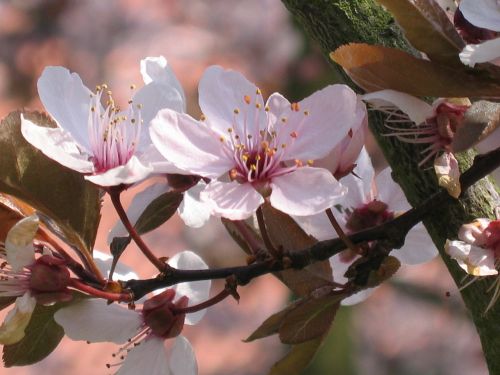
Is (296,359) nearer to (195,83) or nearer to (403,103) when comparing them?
(403,103)

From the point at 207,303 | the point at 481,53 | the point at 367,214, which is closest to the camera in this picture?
the point at 481,53

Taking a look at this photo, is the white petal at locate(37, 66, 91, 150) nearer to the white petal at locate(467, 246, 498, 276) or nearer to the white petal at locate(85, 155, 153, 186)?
the white petal at locate(85, 155, 153, 186)

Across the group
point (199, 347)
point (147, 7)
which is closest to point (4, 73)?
point (147, 7)

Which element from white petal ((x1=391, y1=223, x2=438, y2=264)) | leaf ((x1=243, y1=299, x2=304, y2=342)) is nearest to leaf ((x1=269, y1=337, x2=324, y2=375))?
leaf ((x1=243, y1=299, x2=304, y2=342))

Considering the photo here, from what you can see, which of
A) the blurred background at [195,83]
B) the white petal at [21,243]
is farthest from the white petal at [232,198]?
the blurred background at [195,83]

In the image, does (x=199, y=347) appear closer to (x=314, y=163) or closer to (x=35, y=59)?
(x=35, y=59)

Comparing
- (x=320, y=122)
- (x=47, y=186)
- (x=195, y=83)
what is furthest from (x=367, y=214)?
(x=195, y=83)

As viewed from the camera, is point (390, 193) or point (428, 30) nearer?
point (428, 30)
